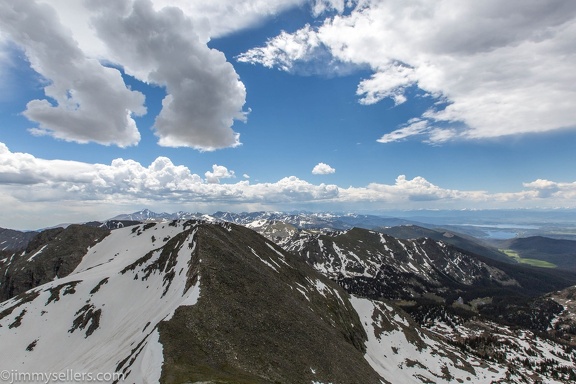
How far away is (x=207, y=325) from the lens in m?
50.9

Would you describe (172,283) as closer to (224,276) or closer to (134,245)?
(224,276)

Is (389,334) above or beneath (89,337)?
beneath

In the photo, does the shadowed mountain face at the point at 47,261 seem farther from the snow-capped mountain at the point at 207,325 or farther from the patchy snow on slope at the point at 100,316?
the patchy snow on slope at the point at 100,316

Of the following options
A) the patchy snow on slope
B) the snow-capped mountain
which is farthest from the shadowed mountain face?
the patchy snow on slope

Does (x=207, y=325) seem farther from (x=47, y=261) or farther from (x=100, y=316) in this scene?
(x=47, y=261)

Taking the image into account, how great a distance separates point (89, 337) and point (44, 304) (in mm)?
31443

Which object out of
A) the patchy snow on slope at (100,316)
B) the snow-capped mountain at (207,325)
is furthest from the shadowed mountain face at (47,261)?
the patchy snow on slope at (100,316)

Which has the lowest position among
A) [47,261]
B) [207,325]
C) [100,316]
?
[100,316]

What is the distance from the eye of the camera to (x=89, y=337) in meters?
80.3

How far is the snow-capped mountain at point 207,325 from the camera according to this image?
4700 centimetres

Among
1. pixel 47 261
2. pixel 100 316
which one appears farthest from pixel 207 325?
pixel 47 261

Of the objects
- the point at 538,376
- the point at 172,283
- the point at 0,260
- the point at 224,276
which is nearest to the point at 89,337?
the point at 172,283

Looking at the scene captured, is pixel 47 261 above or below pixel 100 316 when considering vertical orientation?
above

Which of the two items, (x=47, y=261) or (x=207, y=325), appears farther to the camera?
(x=47, y=261)
